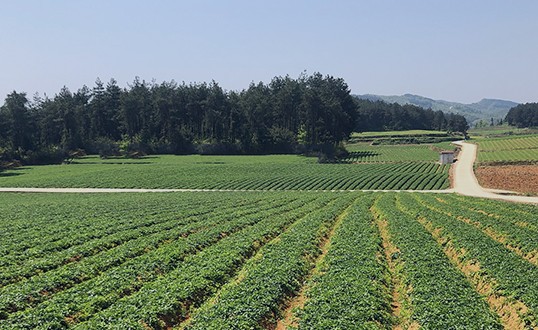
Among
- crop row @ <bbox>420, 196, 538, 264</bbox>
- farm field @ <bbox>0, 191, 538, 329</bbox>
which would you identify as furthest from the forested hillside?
farm field @ <bbox>0, 191, 538, 329</bbox>

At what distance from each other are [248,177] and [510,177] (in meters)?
43.8

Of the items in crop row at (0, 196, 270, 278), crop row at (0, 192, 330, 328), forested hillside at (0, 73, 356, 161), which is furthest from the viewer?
forested hillside at (0, 73, 356, 161)

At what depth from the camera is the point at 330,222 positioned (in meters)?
33.6

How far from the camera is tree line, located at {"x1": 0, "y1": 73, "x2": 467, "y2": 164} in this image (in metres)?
117

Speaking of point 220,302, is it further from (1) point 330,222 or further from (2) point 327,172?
(2) point 327,172

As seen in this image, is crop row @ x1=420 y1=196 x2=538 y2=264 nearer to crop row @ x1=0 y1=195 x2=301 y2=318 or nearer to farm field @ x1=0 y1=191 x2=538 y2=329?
farm field @ x1=0 y1=191 x2=538 y2=329

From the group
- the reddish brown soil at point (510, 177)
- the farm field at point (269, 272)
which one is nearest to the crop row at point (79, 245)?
the farm field at point (269, 272)

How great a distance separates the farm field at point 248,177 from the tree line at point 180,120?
2695cm

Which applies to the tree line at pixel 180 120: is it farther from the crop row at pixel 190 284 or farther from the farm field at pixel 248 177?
the crop row at pixel 190 284

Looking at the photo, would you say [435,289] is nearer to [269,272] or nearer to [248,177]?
[269,272]

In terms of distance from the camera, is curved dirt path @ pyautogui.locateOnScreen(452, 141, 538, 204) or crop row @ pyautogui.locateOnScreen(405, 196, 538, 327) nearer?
crop row @ pyautogui.locateOnScreen(405, 196, 538, 327)

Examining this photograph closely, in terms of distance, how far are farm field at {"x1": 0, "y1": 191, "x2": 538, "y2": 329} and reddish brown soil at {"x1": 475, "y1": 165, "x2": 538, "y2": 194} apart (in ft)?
100

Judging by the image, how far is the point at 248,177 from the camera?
7762 cm

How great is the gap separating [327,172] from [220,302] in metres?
66.9
